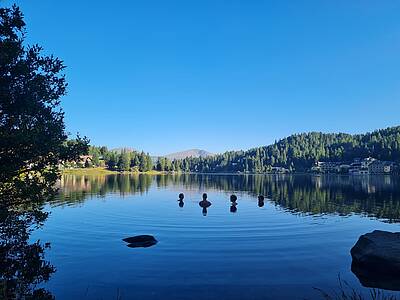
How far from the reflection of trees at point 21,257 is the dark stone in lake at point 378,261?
70.6 ft

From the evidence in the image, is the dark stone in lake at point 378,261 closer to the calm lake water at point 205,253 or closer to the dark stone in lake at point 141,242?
the calm lake water at point 205,253

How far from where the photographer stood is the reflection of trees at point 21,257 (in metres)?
21.5

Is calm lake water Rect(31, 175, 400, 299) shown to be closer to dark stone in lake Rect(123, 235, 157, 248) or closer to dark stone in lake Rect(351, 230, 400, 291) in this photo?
dark stone in lake Rect(123, 235, 157, 248)

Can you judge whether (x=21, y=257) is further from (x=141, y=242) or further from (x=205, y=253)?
(x=205, y=253)

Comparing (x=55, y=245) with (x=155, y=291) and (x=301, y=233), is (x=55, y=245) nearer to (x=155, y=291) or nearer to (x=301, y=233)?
(x=155, y=291)

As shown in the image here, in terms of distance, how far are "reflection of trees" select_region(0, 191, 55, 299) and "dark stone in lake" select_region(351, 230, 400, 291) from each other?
21.5m

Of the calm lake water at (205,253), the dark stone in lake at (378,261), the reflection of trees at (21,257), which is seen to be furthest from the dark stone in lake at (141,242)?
the dark stone in lake at (378,261)

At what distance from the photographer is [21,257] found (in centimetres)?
2738

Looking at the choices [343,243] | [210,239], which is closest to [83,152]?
[210,239]

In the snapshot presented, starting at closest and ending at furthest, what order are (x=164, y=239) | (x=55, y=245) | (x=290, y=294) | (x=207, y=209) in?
(x=290, y=294), (x=55, y=245), (x=164, y=239), (x=207, y=209)

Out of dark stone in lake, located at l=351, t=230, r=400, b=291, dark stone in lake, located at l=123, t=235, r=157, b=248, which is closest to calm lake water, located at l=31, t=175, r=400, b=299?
dark stone in lake, located at l=123, t=235, r=157, b=248

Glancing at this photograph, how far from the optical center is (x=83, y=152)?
2562cm

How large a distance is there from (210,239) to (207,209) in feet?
90.2

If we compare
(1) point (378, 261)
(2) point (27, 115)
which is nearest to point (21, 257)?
(2) point (27, 115)
